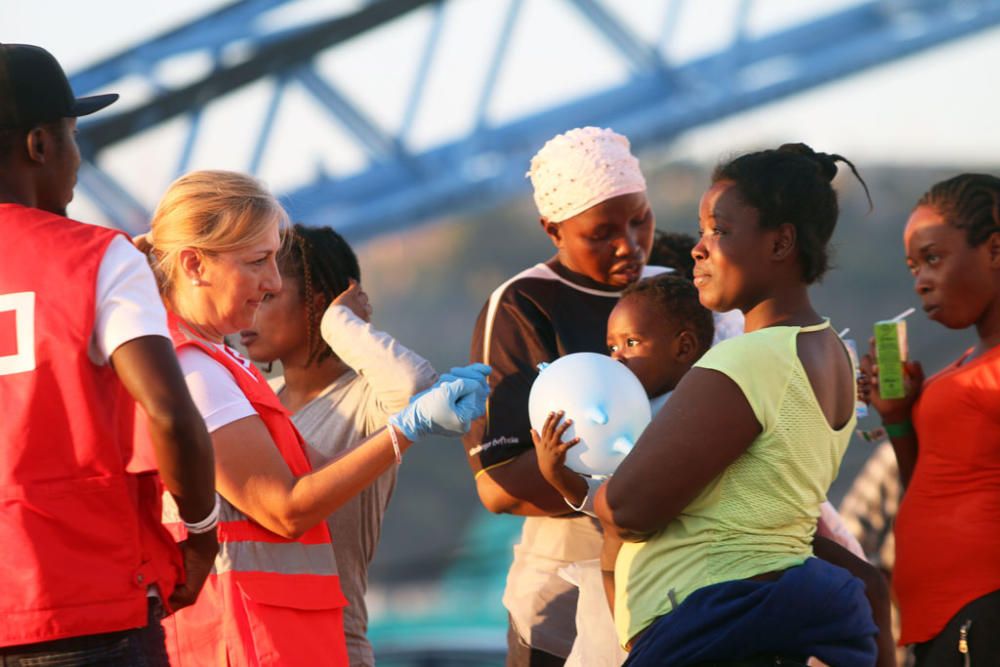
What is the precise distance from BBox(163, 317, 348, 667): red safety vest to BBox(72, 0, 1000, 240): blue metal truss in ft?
9.89

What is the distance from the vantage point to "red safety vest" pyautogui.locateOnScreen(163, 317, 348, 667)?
2258 mm

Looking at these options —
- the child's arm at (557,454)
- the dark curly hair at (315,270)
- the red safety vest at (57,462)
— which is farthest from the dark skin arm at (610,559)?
the dark curly hair at (315,270)

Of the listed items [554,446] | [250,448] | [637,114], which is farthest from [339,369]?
[637,114]

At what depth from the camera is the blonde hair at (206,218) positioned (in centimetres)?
238

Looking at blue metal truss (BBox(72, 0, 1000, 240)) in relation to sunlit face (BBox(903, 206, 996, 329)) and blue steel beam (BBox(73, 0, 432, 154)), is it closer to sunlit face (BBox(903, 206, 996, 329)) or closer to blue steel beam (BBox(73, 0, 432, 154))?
blue steel beam (BBox(73, 0, 432, 154))

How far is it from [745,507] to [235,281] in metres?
1.00

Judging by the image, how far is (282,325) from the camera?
3.02 m

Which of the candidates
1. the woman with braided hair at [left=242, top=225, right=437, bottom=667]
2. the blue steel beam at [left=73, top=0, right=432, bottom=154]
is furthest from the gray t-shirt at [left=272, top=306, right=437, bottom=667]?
the blue steel beam at [left=73, top=0, right=432, bottom=154]

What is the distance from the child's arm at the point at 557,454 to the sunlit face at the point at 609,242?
27.0 inches

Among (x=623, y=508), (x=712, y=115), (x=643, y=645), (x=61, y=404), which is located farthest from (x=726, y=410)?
Answer: (x=712, y=115)

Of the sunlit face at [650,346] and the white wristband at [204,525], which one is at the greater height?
the sunlit face at [650,346]

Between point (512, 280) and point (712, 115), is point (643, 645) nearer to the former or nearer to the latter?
point (512, 280)

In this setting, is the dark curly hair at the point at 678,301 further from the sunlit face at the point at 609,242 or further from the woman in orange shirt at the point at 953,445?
the woman in orange shirt at the point at 953,445

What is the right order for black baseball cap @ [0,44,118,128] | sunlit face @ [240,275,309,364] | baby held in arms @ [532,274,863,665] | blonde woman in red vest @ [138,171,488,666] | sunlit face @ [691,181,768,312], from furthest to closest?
sunlit face @ [240,275,309,364], baby held in arms @ [532,274,863,665], blonde woman in red vest @ [138,171,488,666], sunlit face @ [691,181,768,312], black baseball cap @ [0,44,118,128]
